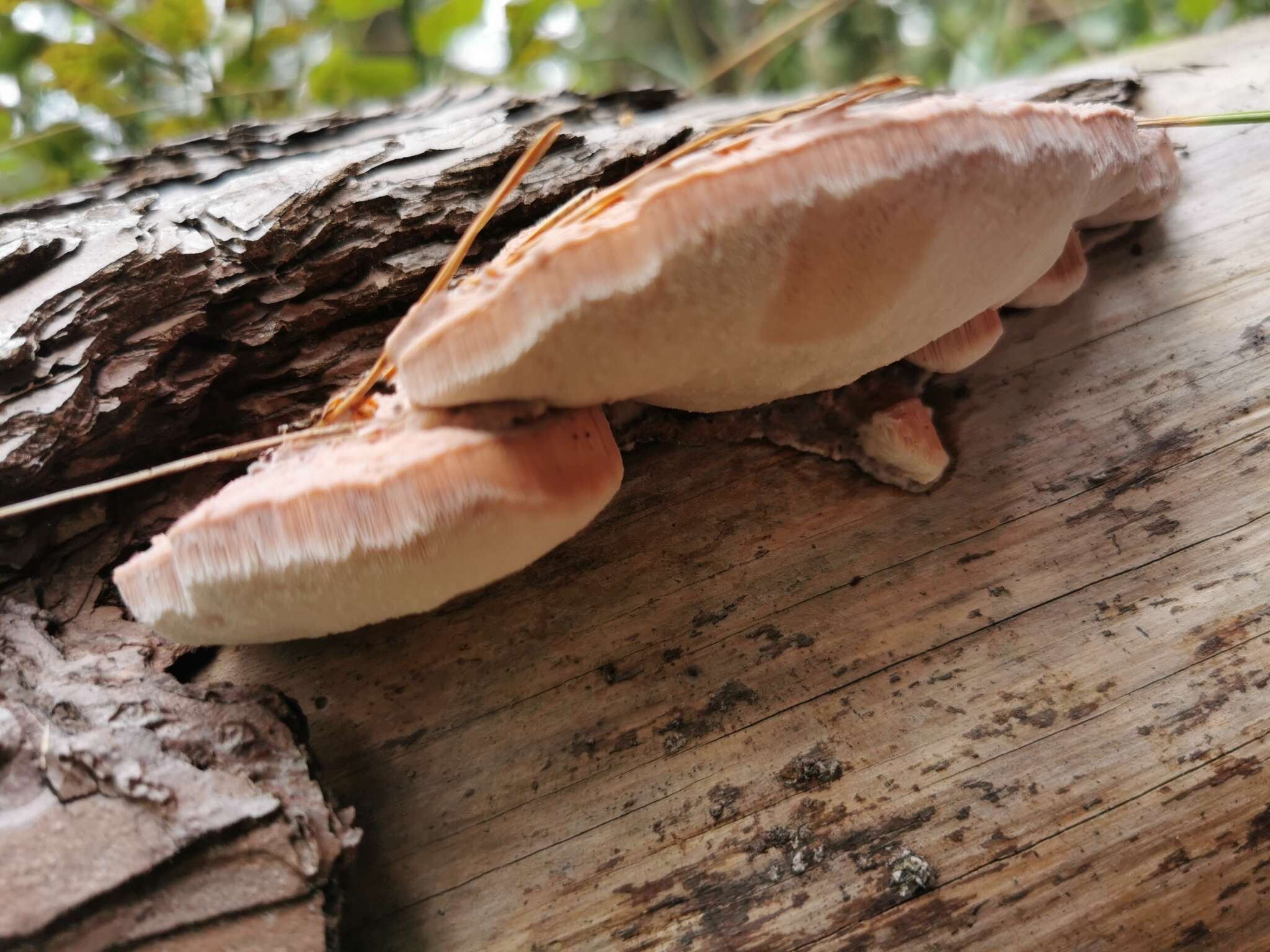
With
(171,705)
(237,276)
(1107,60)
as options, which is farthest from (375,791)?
(1107,60)

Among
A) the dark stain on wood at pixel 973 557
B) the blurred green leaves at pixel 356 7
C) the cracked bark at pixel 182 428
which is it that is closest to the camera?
the cracked bark at pixel 182 428

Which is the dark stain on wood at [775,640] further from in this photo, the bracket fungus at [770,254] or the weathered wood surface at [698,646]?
the bracket fungus at [770,254]

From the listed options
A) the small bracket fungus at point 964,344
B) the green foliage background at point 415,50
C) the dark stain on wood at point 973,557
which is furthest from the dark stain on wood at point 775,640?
the green foliage background at point 415,50

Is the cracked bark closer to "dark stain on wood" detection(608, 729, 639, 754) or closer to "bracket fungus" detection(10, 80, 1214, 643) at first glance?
"bracket fungus" detection(10, 80, 1214, 643)

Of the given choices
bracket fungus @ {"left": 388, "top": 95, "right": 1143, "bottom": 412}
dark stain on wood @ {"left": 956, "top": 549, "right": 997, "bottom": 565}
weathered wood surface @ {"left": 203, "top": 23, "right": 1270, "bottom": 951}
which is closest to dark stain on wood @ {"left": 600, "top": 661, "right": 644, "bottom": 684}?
weathered wood surface @ {"left": 203, "top": 23, "right": 1270, "bottom": 951}

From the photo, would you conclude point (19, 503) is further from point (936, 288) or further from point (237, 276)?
point (936, 288)

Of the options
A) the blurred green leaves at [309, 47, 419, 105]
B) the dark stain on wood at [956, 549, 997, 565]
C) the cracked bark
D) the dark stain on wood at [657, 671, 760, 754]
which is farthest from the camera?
the blurred green leaves at [309, 47, 419, 105]

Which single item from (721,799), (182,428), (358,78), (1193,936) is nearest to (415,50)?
(358,78)
